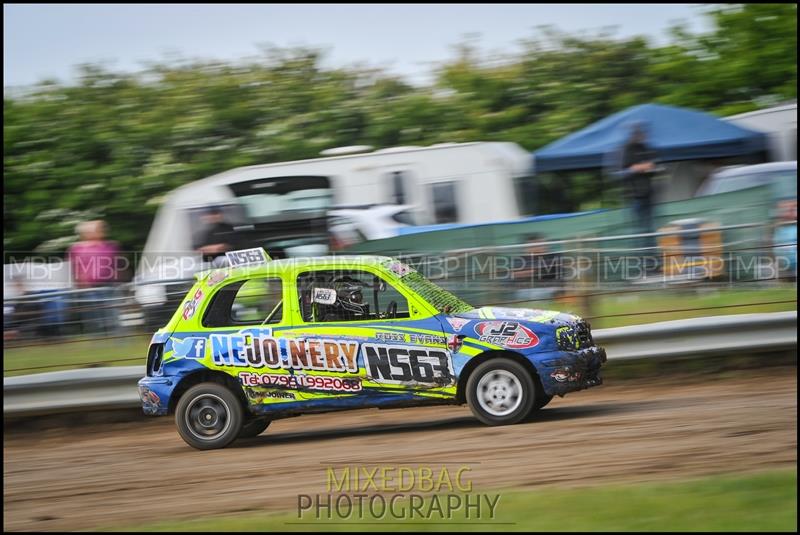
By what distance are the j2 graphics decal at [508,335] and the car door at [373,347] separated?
0.35 meters

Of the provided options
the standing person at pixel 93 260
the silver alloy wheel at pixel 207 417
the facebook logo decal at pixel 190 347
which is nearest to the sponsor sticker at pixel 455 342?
the silver alloy wheel at pixel 207 417

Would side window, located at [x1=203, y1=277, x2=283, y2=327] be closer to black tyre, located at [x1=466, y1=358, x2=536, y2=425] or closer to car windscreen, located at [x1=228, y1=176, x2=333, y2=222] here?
black tyre, located at [x1=466, y1=358, x2=536, y2=425]

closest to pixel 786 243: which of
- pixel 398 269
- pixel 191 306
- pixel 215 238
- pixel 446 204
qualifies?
pixel 398 269

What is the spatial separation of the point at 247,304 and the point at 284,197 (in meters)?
6.83

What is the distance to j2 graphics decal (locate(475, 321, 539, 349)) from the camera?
8641 millimetres

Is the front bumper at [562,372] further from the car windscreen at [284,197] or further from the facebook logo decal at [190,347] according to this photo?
the car windscreen at [284,197]

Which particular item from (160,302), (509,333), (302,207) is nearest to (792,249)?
(509,333)

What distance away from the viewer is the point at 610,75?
2275cm

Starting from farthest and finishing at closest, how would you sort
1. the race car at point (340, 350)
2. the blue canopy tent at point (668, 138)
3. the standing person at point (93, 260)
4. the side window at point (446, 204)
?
the side window at point (446, 204) → the blue canopy tent at point (668, 138) → the standing person at point (93, 260) → the race car at point (340, 350)

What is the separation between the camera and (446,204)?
16219mm

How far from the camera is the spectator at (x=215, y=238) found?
13578 millimetres

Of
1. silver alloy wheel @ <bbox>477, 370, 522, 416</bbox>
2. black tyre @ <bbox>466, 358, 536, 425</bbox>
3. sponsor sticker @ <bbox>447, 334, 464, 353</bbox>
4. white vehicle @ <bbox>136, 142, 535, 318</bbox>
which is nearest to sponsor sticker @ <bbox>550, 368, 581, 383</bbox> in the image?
black tyre @ <bbox>466, 358, 536, 425</bbox>

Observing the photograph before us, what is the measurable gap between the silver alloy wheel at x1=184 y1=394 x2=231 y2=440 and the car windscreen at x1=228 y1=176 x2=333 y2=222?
6.91 metres

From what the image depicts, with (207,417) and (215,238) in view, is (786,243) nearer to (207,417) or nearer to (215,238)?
(207,417)
